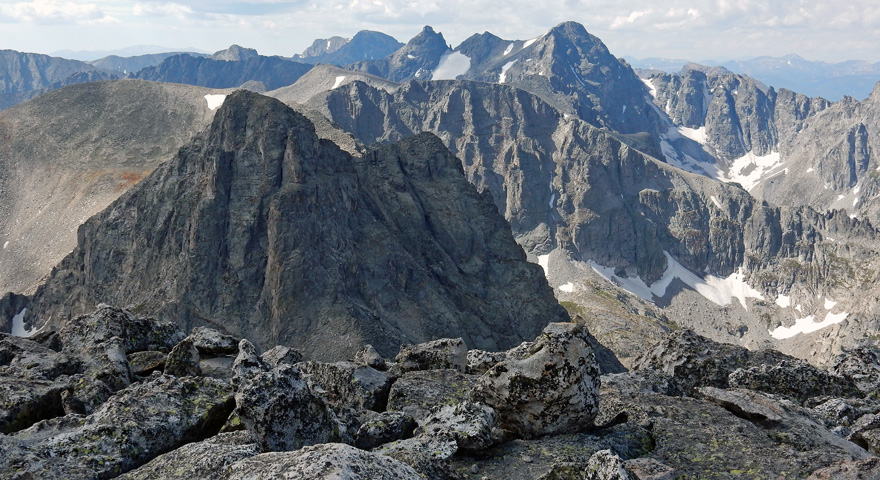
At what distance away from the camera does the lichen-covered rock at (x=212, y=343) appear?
20.7 metres

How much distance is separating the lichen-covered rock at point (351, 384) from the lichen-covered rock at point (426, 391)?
529 mm

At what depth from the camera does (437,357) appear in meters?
23.8

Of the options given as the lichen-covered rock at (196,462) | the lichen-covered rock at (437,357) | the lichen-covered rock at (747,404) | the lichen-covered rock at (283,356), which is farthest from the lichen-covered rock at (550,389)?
the lichen-covered rock at (283,356)

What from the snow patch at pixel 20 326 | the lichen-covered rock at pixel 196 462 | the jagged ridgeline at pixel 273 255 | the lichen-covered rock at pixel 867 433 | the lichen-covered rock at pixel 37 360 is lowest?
the snow patch at pixel 20 326

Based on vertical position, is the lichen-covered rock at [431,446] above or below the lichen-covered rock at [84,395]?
above

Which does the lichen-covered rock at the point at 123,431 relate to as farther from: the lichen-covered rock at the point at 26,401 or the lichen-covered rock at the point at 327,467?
the lichen-covered rock at the point at 327,467

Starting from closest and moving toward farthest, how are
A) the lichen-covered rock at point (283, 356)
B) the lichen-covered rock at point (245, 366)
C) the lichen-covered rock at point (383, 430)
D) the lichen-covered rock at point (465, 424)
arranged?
the lichen-covered rock at point (465, 424), the lichen-covered rock at point (383, 430), the lichen-covered rock at point (245, 366), the lichen-covered rock at point (283, 356)

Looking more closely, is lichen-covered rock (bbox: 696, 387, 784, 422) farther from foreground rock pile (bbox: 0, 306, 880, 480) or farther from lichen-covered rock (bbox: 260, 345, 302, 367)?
lichen-covered rock (bbox: 260, 345, 302, 367)

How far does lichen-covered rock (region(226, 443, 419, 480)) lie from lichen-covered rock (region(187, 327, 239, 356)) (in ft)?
39.2

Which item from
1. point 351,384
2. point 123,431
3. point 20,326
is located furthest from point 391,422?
point 20,326

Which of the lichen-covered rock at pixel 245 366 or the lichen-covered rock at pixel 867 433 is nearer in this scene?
the lichen-covered rock at pixel 245 366

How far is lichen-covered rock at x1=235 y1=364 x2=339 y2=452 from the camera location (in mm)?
12531

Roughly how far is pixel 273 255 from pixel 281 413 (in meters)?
100

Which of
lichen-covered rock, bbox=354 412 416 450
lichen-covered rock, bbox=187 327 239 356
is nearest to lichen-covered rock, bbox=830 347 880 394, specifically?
lichen-covered rock, bbox=354 412 416 450
